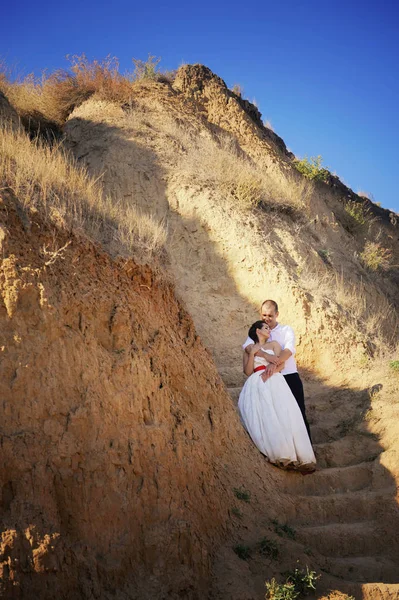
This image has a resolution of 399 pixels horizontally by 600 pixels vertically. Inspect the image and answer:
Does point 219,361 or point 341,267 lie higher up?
point 341,267

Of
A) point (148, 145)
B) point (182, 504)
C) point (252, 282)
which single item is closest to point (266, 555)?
point (182, 504)

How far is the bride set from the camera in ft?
19.5

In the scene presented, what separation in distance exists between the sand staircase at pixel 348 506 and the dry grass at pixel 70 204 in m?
2.69

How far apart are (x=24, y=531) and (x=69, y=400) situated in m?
1.07

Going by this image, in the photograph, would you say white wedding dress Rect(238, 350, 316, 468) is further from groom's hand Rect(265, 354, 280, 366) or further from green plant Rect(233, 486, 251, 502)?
green plant Rect(233, 486, 251, 502)

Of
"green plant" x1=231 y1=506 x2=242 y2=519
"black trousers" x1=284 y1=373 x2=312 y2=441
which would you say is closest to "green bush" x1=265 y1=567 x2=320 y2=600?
"green plant" x1=231 y1=506 x2=242 y2=519

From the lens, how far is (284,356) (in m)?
6.42

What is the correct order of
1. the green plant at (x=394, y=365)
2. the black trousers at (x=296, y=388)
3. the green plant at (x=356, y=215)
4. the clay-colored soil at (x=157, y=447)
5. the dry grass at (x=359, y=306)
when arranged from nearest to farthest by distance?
the clay-colored soil at (x=157, y=447)
the black trousers at (x=296, y=388)
the green plant at (x=394, y=365)
the dry grass at (x=359, y=306)
the green plant at (x=356, y=215)

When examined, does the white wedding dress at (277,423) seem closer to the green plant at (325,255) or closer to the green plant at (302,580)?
the green plant at (302,580)

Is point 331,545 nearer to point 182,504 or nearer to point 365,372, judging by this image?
point 182,504

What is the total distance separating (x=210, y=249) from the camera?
9508mm

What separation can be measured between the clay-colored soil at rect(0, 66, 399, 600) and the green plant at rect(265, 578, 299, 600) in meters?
0.12

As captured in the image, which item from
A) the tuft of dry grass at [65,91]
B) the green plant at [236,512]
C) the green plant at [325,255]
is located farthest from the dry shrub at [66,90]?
the green plant at [236,512]

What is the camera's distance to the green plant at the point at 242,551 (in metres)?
4.46
